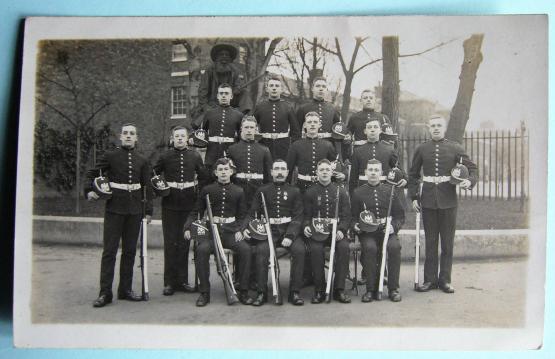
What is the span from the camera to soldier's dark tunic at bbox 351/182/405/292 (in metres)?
3.15

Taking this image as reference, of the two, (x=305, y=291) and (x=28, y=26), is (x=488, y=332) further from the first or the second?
(x=28, y=26)

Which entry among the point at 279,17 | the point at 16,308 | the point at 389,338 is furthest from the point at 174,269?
the point at 279,17

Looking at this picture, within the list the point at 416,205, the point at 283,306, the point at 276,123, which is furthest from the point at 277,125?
the point at 283,306

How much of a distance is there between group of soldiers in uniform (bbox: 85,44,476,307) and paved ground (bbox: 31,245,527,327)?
0.05m

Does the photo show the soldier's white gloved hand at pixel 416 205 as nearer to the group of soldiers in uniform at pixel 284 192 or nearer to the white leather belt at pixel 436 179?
the group of soldiers in uniform at pixel 284 192

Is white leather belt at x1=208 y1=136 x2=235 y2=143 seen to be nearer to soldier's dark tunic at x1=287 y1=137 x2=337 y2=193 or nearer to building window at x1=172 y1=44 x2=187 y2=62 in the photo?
soldier's dark tunic at x1=287 y1=137 x2=337 y2=193

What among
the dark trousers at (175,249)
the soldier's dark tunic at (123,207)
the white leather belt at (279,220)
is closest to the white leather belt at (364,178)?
the white leather belt at (279,220)

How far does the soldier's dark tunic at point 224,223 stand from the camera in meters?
3.13

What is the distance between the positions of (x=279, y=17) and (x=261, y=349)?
175cm

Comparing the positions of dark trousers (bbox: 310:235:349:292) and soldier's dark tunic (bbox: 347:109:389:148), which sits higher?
soldier's dark tunic (bbox: 347:109:389:148)

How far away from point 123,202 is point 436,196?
5.49 feet

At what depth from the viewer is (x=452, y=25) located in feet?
10.3

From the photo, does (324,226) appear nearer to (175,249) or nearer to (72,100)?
(175,249)

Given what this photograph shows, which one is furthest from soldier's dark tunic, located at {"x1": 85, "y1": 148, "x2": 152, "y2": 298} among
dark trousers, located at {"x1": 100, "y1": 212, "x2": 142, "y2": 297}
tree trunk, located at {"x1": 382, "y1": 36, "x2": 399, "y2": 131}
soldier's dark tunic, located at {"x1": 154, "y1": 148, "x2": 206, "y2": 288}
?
tree trunk, located at {"x1": 382, "y1": 36, "x2": 399, "y2": 131}
